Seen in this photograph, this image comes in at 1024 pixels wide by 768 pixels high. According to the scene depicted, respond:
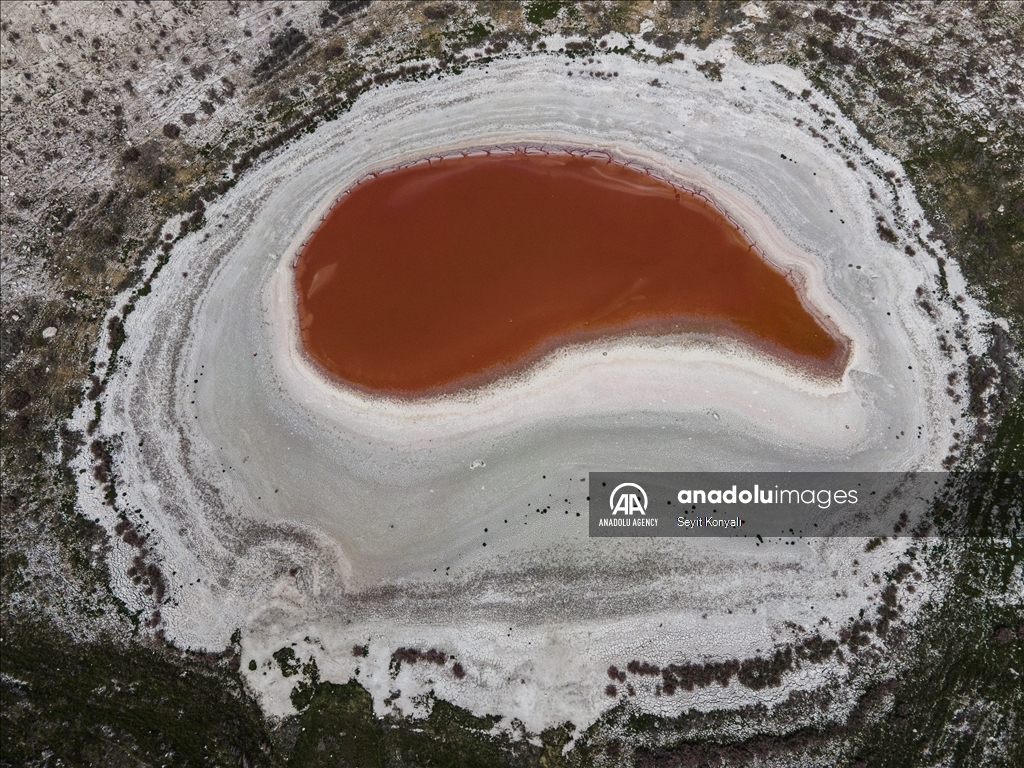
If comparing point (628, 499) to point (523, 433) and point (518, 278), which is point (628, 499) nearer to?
point (523, 433)

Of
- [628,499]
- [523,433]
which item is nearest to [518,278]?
[523,433]

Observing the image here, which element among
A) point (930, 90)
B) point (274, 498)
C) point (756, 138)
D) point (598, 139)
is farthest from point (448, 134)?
point (930, 90)

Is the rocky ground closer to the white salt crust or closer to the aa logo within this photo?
the white salt crust

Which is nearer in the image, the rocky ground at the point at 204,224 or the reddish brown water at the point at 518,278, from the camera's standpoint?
the rocky ground at the point at 204,224

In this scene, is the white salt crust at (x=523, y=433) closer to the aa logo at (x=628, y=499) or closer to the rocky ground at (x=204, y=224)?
the aa logo at (x=628, y=499)

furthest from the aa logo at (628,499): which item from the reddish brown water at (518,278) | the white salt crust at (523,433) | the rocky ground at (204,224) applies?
the rocky ground at (204,224)

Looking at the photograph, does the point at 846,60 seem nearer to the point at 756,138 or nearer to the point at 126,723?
the point at 756,138
